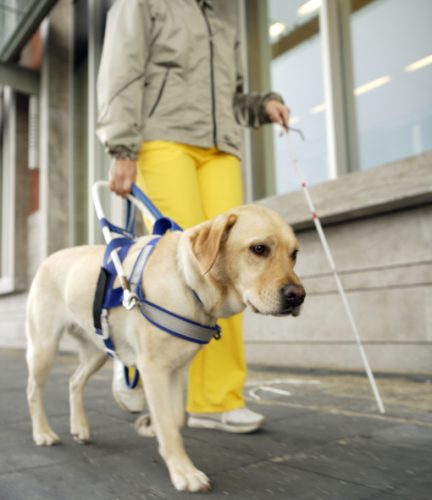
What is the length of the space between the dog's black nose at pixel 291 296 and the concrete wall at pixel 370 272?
2828mm

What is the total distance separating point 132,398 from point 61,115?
927 centimetres

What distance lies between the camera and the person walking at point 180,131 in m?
2.79

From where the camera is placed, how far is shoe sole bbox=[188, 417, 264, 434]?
2758 mm

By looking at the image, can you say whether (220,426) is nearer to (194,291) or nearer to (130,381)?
(130,381)

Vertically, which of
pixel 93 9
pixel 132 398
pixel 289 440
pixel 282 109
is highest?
pixel 93 9

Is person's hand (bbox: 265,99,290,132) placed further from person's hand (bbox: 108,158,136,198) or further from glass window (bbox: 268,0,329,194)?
glass window (bbox: 268,0,329,194)

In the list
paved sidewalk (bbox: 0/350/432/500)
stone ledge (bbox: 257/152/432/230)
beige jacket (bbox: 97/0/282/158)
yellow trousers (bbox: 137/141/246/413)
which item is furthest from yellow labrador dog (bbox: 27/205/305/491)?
stone ledge (bbox: 257/152/432/230)

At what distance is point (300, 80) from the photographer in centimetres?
615

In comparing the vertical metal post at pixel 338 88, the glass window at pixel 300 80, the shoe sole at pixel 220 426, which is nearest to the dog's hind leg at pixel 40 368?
the shoe sole at pixel 220 426

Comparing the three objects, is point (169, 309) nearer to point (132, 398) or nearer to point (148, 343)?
point (148, 343)

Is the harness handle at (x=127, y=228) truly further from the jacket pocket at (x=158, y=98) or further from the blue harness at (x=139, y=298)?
the jacket pocket at (x=158, y=98)

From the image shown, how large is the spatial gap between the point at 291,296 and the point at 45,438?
152cm

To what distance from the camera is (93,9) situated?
1007 centimetres

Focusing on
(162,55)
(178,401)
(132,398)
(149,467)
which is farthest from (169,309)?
(162,55)
